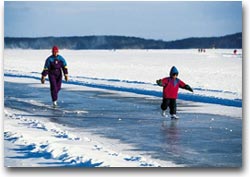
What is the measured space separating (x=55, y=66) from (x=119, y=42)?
212 centimetres

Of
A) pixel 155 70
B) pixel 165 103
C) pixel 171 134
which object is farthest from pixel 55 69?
pixel 155 70

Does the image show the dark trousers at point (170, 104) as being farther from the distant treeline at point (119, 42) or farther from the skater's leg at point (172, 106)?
the distant treeline at point (119, 42)

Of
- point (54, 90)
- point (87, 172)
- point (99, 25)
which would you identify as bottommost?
point (87, 172)

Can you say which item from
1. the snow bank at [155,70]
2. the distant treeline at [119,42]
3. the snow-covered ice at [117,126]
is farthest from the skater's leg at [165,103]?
the distant treeline at [119,42]

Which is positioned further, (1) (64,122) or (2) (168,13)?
(1) (64,122)

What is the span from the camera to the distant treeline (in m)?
10.2

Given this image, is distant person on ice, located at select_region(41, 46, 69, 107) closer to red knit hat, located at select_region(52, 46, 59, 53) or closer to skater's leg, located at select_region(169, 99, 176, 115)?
red knit hat, located at select_region(52, 46, 59, 53)

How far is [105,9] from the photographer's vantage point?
10.2 meters

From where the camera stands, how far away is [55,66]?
12227 mm

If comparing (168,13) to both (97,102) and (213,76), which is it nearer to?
(97,102)

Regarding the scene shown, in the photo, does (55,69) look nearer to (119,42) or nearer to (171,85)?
(119,42)

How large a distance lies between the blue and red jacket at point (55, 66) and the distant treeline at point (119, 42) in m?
1.39

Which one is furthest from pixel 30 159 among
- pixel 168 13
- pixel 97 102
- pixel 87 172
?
pixel 97 102

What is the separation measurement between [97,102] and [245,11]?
508 cm
